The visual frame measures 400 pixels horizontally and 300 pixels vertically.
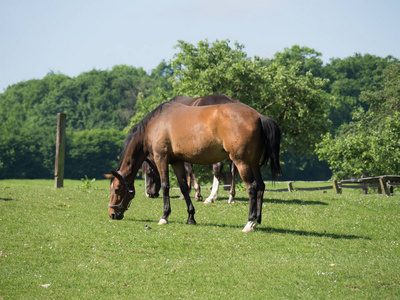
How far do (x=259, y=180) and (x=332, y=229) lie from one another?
8.27ft

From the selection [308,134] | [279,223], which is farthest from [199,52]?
[279,223]

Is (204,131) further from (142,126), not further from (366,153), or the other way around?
(366,153)

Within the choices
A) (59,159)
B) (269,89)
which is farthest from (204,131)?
(269,89)

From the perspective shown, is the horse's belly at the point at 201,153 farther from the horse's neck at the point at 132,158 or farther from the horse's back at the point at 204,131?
the horse's neck at the point at 132,158

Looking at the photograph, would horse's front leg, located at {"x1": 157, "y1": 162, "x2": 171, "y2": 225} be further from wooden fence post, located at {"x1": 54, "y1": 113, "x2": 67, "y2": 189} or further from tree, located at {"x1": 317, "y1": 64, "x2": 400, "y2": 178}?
tree, located at {"x1": 317, "y1": 64, "x2": 400, "y2": 178}

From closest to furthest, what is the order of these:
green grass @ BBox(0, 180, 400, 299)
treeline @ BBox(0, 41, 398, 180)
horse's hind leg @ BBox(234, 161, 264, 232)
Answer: green grass @ BBox(0, 180, 400, 299)
horse's hind leg @ BBox(234, 161, 264, 232)
treeline @ BBox(0, 41, 398, 180)

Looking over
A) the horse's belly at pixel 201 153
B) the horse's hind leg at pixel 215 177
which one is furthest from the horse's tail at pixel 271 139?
the horse's hind leg at pixel 215 177

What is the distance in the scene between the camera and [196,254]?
9922 millimetres

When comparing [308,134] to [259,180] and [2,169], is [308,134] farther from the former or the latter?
[2,169]

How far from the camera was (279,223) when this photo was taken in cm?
1336

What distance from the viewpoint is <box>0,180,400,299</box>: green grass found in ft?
25.6

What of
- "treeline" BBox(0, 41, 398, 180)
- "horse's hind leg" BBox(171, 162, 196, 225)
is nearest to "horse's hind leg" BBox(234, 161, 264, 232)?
"horse's hind leg" BBox(171, 162, 196, 225)

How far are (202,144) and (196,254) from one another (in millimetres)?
3020

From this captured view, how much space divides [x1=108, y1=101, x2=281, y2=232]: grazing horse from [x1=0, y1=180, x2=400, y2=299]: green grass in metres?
0.80
